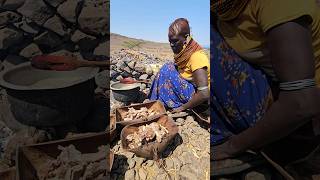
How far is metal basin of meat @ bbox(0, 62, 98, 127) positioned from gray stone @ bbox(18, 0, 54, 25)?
340 millimetres

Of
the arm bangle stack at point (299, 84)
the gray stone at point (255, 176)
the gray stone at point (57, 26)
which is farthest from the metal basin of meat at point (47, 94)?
the arm bangle stack at point (299, 84)

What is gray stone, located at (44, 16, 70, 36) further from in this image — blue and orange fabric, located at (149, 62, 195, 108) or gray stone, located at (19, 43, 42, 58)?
blue and orange fabric, located at (149, 62, 195, 108)

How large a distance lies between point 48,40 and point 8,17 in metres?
0.28

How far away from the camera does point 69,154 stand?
2055mm

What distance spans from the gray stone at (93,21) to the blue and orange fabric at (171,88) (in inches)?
65.8

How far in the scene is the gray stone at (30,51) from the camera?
2113mm

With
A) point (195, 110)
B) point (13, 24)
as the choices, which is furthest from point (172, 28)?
point (13, 24)

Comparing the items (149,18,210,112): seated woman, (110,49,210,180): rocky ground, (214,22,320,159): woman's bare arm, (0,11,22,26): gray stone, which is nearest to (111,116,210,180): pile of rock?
(110,49,210,180): rocky ground

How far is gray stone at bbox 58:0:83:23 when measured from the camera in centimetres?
227

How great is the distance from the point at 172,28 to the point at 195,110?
961mm

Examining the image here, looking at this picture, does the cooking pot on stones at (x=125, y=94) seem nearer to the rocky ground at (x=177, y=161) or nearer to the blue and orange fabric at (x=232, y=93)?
the rocky ground at (x=177, y=161)

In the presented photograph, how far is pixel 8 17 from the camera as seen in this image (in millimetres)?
2191

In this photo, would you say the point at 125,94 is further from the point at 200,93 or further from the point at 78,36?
the point at 78,36

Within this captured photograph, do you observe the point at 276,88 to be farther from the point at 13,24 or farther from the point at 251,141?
the point at 13,24
